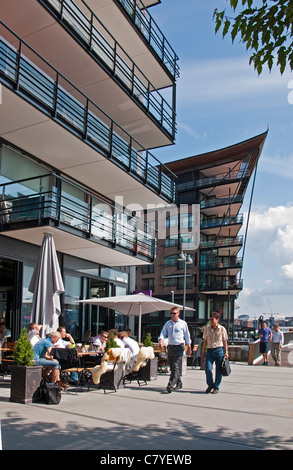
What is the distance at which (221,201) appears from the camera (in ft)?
194

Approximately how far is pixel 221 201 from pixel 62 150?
45.8 metres

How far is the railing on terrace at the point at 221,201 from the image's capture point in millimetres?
58312

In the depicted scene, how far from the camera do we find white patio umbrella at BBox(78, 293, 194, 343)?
44.9 feet

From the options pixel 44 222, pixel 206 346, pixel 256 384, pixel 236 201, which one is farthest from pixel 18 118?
pixel 236 201

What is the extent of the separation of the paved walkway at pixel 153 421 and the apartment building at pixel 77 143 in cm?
530

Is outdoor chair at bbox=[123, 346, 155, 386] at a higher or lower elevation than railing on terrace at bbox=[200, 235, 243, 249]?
lower

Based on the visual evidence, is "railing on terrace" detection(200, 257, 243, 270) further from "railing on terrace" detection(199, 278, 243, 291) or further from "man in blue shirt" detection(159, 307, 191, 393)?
"man in blue shirt" detection(159, 307, 191, 393)

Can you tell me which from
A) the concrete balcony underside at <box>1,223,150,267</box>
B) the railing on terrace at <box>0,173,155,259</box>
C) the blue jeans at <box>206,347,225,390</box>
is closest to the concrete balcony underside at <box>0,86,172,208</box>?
the railing on terrace at <box>0,173,155,259</box>

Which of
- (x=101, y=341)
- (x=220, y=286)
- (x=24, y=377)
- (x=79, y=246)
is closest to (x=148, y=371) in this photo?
(x=101, y=341)

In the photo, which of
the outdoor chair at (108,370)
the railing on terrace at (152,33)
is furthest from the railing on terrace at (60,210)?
the railing on terrace at (152,33)

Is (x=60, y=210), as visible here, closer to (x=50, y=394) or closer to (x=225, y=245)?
(x=50, y=394)
